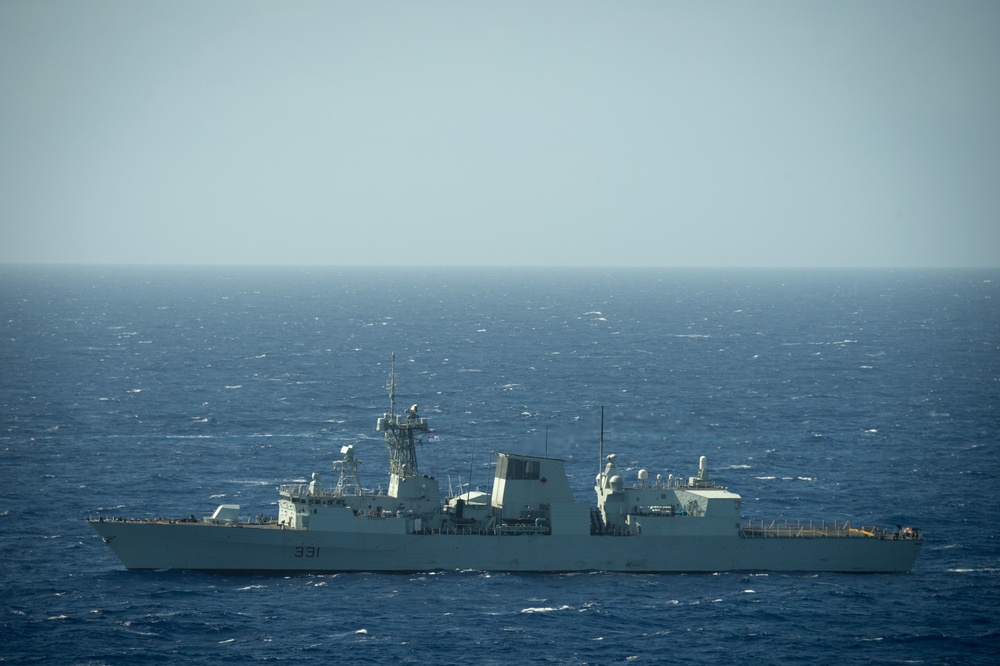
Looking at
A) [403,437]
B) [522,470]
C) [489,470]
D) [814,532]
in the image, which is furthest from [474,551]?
[489,470]

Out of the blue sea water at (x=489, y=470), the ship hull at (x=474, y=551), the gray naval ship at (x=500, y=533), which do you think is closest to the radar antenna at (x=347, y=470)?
the gray naval ship at (x=500, y=533)

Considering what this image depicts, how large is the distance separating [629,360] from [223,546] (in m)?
78.2

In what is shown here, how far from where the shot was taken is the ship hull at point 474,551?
→ 50.0 m

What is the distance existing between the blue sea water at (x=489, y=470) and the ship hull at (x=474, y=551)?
793mm

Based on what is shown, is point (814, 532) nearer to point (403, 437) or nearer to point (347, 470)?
point (403, 437)

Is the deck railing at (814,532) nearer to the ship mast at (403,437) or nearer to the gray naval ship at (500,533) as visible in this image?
the gray naval ship at (500,533)

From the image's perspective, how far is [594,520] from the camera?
53.0 metres

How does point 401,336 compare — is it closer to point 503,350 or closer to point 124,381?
point 503,350

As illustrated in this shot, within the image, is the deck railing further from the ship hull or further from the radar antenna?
the radar antenna

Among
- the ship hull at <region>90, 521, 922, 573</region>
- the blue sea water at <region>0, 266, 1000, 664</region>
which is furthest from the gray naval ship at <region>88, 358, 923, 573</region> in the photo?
the blue sea water at <region>0, 266, 1000, 664</region>

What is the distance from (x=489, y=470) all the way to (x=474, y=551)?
51.8 feet

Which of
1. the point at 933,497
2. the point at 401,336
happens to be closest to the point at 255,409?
the point at 933,497

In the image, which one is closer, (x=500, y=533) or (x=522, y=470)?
(x=500, y=533)

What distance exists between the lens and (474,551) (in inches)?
2008
